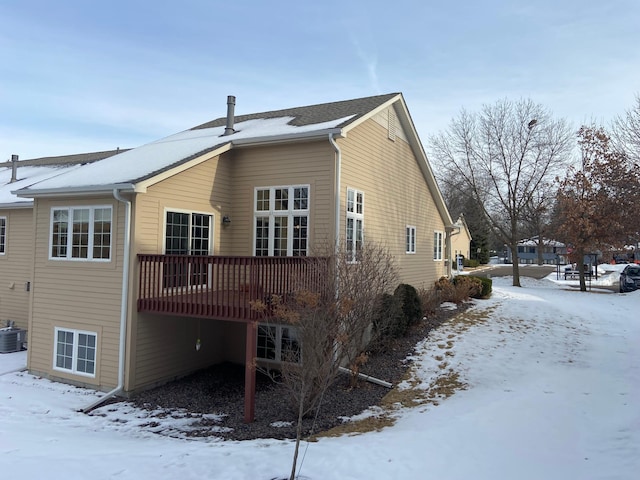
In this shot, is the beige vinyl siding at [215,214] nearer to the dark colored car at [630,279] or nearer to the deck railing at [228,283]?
the deck railing at [228,283]

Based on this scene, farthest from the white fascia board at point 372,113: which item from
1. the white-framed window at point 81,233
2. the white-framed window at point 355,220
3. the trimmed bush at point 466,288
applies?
the trimmed bush at point 466,288

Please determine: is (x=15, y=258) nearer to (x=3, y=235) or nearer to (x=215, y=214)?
(x=3, y=235)

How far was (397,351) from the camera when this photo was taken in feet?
36.0

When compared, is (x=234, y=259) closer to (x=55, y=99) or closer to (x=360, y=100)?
(x=360, y=100)

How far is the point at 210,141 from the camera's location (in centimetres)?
1230

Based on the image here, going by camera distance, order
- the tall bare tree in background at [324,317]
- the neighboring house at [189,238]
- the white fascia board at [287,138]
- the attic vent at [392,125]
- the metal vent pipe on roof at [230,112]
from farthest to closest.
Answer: the attic vent at [392,125], the metal vent pipe on roof at [230,112], the white fascia board at [287,138], the neighboring house at [189,238], the tall bare tree in background at [324,317]

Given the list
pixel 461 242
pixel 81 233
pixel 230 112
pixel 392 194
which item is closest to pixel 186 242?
pixel 81 233

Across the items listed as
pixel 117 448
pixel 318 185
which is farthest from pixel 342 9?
pixel 117 448

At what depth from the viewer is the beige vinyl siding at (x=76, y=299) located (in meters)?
9.62

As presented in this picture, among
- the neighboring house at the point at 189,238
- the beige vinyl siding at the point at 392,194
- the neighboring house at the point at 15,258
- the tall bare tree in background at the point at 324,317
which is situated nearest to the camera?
the tall bare tree in background at the point at 324,317

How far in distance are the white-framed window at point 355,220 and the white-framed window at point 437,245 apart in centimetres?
760

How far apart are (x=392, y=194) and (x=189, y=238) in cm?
661

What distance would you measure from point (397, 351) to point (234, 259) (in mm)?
4936

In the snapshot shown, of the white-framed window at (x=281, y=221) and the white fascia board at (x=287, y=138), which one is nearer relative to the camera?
the white fascia board at (x=287, y=138)
